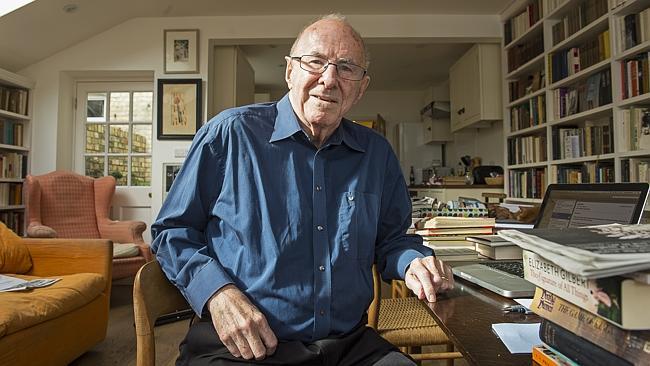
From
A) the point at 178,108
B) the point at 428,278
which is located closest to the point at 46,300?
the point at 428,278

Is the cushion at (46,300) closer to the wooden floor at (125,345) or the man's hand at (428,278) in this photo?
the wooden floor at (125,345)

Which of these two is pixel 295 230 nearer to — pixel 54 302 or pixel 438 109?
pixel 54 302

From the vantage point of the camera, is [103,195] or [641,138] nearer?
[641,138]

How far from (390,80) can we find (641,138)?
413 centimetres

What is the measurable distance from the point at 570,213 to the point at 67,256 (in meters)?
2.56

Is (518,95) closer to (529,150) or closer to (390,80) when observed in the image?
(529,150)

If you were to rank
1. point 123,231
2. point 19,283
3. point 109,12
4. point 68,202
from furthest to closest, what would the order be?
point 109,12 < point 68,202 < point 123,231 < point 19,283

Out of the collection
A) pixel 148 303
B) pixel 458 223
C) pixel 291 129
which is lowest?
pixel 148 303

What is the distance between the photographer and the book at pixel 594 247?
1.18 feet

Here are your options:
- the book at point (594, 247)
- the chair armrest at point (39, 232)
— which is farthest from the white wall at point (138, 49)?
the book at point (594, 247)

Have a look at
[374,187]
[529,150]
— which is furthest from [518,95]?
[374,187]

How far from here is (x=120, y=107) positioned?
4277 mm

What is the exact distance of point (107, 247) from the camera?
235 cm

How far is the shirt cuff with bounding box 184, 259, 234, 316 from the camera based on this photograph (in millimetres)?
846
